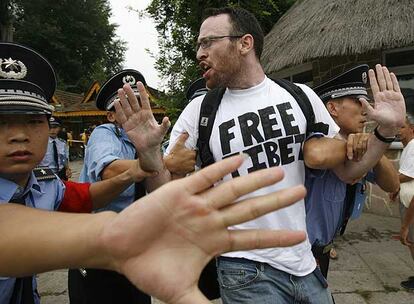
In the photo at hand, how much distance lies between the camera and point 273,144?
5.64 ft

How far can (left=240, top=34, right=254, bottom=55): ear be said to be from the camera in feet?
6.25

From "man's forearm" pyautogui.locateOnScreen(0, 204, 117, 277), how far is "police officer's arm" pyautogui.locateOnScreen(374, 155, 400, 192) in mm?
1676

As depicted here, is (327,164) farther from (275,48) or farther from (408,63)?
(275,48)

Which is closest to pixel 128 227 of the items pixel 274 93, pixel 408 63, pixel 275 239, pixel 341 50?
pixel 275 239

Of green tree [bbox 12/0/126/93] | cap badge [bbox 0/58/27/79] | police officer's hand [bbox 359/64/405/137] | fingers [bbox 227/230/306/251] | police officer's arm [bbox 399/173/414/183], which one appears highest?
green tree [bbox 12/0/126/93]

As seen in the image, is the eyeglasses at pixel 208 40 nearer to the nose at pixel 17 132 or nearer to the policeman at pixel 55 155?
the nose at pixel 17 132

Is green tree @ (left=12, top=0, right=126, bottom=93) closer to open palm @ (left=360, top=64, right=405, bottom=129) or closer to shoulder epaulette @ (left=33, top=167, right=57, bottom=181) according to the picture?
shoulder epaulette @ (left=33, top=167, right=57, bottom=181)

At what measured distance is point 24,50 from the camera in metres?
1.40

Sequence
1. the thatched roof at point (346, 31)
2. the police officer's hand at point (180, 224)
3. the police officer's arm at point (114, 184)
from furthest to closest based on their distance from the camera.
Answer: the thatched roof at point (346, 31) → the police officer's arm at point (114, 184) → the police officer's hand at point (180, 224)

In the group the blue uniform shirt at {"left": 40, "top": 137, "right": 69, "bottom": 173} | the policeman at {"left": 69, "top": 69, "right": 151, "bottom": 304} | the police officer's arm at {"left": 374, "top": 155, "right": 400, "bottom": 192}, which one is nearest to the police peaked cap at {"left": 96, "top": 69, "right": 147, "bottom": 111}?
the policeman at {"left": 69, "top": 69, "right": 151, "bottom": 304}

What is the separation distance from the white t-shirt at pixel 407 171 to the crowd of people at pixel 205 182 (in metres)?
1.28

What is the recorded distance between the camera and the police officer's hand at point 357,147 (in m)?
1.60

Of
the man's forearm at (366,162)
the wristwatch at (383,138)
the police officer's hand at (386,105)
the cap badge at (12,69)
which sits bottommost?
the man's forearm at (366,162)

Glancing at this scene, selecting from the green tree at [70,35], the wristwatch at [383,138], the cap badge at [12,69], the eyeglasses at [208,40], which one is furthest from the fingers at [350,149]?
the green tree at [70,35]
